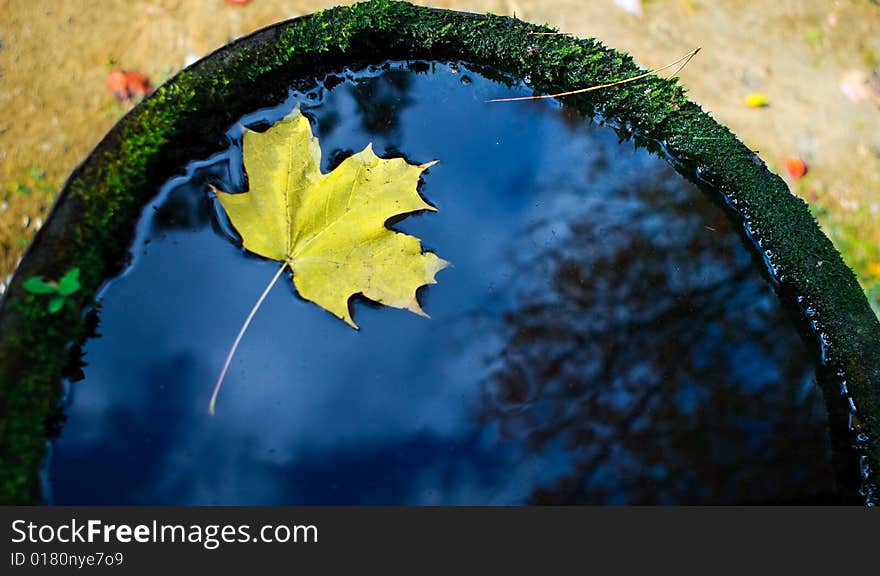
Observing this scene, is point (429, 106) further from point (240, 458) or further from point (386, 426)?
point (240, 458)

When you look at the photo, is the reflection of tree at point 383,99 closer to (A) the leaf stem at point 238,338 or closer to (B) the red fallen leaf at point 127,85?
(A) the leaf stem at point 238,338

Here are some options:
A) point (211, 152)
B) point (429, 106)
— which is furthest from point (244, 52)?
point (429, 106)

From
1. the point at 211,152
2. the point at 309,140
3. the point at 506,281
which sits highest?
the point at 211,152

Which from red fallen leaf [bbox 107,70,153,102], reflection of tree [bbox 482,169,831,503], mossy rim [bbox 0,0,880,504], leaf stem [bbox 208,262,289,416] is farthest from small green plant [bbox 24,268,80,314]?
reflection of tree [bbox 482,169,831,503]

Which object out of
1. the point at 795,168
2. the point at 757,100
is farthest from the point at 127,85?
the point at 795,168

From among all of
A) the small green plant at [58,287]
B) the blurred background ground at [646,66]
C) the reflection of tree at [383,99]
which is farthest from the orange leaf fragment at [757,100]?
the small green plant at [58,287]

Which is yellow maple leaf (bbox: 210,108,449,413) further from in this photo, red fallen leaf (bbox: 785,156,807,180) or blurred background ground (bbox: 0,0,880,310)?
red fallen leaf (bbox: 785,156,807,180)
